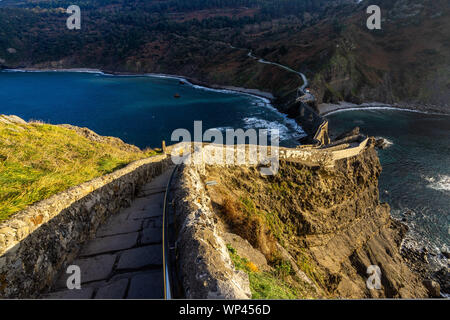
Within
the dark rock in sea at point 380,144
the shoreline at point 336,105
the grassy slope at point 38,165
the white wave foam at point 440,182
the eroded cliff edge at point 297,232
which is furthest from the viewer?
the shoreline at point 336,105

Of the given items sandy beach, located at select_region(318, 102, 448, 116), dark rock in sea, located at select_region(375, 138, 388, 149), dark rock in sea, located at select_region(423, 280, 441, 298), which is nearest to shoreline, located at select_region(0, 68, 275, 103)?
sandy beach, located at select_region(318, 102, 448, 116)

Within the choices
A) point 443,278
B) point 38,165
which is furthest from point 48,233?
point 443,278

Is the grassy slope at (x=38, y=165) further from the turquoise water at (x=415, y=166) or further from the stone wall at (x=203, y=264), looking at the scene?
the turquoise water at (x=415, y=166)

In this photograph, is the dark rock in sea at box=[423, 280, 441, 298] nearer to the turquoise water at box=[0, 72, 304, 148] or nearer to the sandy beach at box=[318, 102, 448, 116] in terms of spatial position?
the turquoise water at box=[0, 72, 304, 148]

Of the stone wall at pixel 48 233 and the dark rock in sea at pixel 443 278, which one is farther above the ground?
the stone wall at pixel 48 233

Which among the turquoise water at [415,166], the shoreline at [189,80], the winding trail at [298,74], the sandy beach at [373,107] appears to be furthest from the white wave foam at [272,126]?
the sandy beach at [373,107]

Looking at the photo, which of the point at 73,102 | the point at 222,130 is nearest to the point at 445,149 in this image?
the point at 222,130
